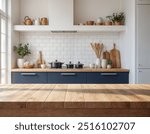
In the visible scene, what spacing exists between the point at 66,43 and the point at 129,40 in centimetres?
138

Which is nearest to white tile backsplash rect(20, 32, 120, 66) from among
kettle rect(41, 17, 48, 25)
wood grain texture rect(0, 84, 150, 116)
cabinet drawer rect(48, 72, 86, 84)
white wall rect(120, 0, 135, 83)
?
kettle rect(41, 17, 48, 25)

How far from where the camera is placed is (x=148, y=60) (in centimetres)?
424

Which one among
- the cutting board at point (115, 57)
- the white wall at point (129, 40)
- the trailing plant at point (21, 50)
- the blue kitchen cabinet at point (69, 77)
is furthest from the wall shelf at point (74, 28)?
the blue kitchen cabinet at point (69, 77)

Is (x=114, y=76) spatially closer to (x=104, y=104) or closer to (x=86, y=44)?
(x=86, y=44)

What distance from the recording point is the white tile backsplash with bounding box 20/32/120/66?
5.27m

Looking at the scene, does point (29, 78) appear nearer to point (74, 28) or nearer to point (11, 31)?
point (11, 31)

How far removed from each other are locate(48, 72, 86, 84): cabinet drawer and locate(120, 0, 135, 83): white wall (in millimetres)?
832

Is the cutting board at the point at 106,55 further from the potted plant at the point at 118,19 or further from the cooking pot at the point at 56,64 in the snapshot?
the cooking pot at the point at 56,64

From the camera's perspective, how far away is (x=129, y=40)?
176 inches

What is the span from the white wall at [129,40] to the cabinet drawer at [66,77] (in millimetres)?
832

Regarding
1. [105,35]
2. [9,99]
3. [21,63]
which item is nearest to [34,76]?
[21,63]

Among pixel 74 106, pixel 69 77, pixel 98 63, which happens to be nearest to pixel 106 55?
pixel 98 63

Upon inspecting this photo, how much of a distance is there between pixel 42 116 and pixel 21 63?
3.50 meters

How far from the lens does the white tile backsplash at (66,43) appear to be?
17.3 ft
